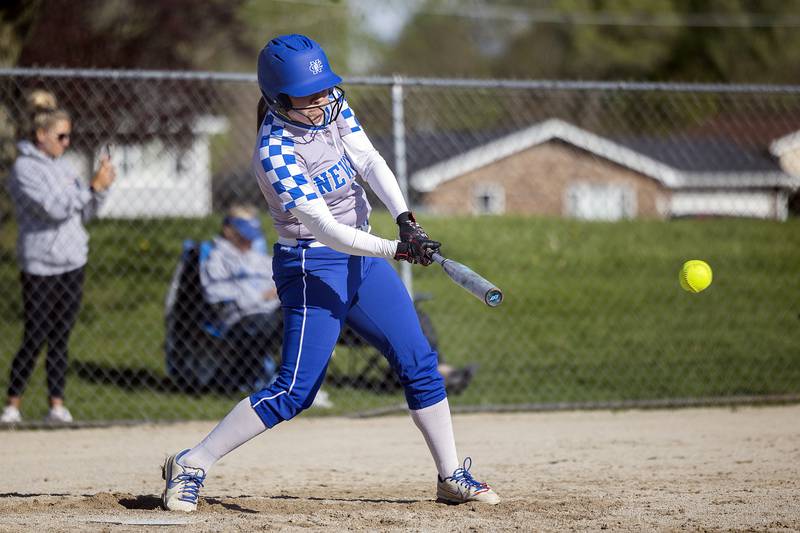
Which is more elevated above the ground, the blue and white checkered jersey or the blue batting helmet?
the blue batting helmet

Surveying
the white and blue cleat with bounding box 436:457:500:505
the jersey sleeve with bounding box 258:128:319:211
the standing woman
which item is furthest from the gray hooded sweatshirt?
the white and blue cleat with bounding box 436:457:500:505

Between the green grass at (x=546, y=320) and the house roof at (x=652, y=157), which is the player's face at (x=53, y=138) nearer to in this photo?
the green grass at (x=546, y=320)

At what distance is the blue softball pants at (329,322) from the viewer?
445 centimetres

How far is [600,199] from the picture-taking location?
26766 mm

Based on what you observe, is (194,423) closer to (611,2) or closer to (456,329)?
(456,329)

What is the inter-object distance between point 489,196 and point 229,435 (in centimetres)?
2311

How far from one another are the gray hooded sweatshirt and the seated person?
143 centimetres

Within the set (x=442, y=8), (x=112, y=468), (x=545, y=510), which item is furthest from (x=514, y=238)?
(x=442, y=8)

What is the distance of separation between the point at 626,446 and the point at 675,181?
2470 cm

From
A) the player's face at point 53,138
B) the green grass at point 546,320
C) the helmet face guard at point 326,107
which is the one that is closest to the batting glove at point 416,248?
the helmet face guard at point 326,107

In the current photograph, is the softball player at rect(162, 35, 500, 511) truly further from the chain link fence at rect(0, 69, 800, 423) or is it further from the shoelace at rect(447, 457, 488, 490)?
the chain link fence at rect(0, 69, 800, 423)

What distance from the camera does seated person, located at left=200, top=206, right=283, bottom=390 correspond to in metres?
8.20

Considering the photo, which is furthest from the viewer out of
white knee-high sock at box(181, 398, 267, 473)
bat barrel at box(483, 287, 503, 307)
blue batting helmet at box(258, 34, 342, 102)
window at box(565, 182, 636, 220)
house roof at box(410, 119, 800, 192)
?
house roof at box(410, 119, 800, 192)

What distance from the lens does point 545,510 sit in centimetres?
449
